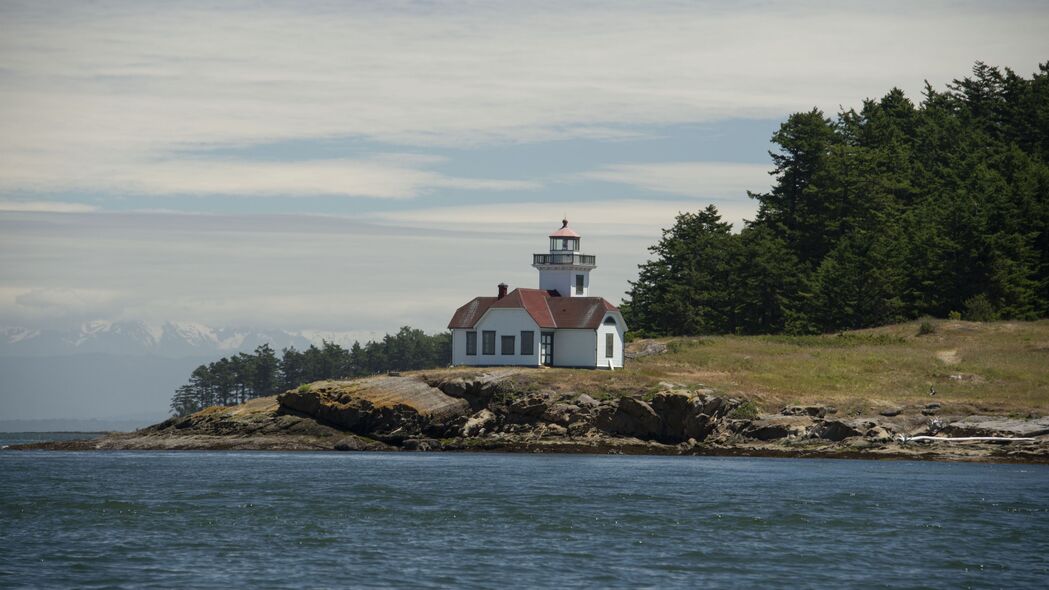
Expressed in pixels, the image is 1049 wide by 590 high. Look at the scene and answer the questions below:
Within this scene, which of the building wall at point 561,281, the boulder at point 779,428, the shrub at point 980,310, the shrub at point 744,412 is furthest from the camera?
the shrub at point 980,310

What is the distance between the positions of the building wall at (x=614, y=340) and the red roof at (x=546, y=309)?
2.05 ft

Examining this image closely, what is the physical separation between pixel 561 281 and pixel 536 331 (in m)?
6.69

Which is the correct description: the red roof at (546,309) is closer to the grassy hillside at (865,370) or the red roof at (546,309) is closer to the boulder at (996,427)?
the grassy hillside at (865,370)

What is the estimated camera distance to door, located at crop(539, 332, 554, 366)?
245 feet

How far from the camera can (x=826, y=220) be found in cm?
10006

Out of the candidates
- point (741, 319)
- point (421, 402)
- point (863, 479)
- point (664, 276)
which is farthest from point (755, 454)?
point (664, 276)

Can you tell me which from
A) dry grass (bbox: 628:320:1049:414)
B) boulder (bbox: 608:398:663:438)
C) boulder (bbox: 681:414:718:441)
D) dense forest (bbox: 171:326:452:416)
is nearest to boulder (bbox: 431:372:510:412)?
boulder (bbox: 608:398:663:438)

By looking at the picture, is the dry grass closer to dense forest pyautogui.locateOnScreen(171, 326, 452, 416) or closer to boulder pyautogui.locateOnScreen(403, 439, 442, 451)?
boulder pyautogui.locateOnScreen(403, 439, 442, 451)

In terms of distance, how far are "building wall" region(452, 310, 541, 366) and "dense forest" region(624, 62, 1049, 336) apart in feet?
81.5

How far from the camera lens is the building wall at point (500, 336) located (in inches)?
2926

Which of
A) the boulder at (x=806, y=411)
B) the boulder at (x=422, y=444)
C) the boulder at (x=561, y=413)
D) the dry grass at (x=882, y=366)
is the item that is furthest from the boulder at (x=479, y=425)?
the boulder at (x=806, y=411)

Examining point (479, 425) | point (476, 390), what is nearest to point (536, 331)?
point (476, 390)

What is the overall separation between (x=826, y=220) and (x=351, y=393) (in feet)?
157

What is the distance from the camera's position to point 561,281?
80.1 meters
